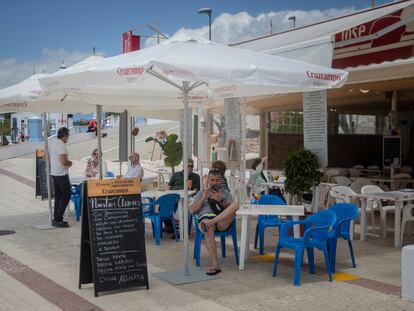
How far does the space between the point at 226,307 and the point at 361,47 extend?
480 cm

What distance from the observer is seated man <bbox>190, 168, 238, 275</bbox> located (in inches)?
241

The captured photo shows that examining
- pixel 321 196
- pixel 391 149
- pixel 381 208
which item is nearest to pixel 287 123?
pixel 391 149

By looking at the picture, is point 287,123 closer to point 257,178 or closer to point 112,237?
point 257,178

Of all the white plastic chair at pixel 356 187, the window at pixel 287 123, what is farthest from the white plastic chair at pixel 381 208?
the window at pixel 287 123

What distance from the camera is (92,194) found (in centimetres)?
542

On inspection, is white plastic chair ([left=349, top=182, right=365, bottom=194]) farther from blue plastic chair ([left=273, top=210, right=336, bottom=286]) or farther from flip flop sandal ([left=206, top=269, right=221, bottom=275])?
flip flop sandal ([left=206, top=269, right=221, bottom=275])

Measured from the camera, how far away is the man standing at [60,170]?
8.84 m

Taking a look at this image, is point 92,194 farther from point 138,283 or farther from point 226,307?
point 226,307

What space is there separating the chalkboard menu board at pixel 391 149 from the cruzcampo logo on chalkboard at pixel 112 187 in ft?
30.0

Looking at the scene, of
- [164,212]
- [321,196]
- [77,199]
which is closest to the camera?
[164,212]

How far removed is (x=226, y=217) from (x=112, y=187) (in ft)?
4.55

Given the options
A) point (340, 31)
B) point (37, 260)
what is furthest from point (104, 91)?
point (340, 31)

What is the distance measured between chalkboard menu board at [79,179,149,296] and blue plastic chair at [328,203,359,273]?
2003 mm

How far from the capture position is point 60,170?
894cm
